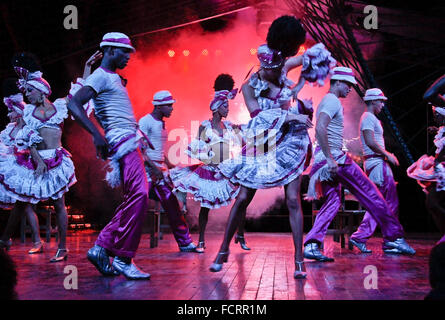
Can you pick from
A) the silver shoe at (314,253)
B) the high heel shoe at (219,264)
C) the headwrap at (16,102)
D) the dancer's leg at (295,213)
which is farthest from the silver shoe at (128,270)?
the headwrap at (16,102)

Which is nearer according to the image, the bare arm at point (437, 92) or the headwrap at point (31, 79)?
the bare arm at point (437, 92)

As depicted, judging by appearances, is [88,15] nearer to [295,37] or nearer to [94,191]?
[94,191]

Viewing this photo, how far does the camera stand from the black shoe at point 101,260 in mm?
4414

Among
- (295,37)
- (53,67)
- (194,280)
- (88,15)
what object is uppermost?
(88,15)

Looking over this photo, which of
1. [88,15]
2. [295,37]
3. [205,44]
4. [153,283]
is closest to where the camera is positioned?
[153,283]

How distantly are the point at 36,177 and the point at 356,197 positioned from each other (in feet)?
12.0

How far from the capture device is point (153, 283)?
4090mm

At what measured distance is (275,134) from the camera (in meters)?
4.49

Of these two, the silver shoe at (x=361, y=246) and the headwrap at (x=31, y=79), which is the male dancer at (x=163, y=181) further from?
the silver shoe at (x=361, y=246)

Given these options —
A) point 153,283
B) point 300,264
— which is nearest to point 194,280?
point 153,283

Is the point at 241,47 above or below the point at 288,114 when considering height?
above

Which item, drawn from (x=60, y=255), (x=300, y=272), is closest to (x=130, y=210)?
(x=300, y=272)

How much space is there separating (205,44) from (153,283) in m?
10.7

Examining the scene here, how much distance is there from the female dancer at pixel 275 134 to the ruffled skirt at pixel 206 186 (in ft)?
8.87
